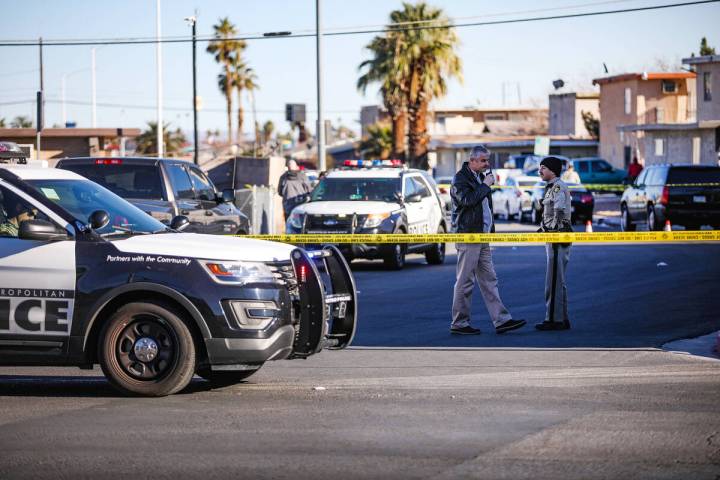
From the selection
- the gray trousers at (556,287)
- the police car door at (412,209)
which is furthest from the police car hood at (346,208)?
the gray trousers at (556,287)

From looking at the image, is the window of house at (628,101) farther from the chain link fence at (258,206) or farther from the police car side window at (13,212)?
the police car side window at (13,212)

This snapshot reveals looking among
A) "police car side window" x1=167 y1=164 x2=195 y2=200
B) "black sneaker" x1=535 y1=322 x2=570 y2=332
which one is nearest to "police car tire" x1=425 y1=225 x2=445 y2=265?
"police car side window" x1=167 y1=164 x2=195 y2=200

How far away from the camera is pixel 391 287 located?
1839 cm

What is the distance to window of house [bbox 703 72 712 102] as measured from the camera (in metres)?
51.3

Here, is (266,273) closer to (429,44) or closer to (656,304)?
(656,304)

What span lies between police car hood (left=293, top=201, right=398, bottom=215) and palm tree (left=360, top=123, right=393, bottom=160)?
189 feet

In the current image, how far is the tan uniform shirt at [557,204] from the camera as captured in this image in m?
13.5

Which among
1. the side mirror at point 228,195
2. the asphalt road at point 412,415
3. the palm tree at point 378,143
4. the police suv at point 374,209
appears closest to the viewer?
the asphalt road at point 412,415

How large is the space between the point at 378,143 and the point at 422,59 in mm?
25162

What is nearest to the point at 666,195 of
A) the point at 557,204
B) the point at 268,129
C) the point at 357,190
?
the point at 357,190

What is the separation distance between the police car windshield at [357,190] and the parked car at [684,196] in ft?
32.5

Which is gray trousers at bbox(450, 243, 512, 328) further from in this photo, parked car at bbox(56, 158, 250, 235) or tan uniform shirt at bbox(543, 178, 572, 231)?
parked car at bbox(56, 158, 250, 235)

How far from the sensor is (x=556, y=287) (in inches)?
524

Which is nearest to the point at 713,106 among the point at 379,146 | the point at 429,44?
the point at 429,44
